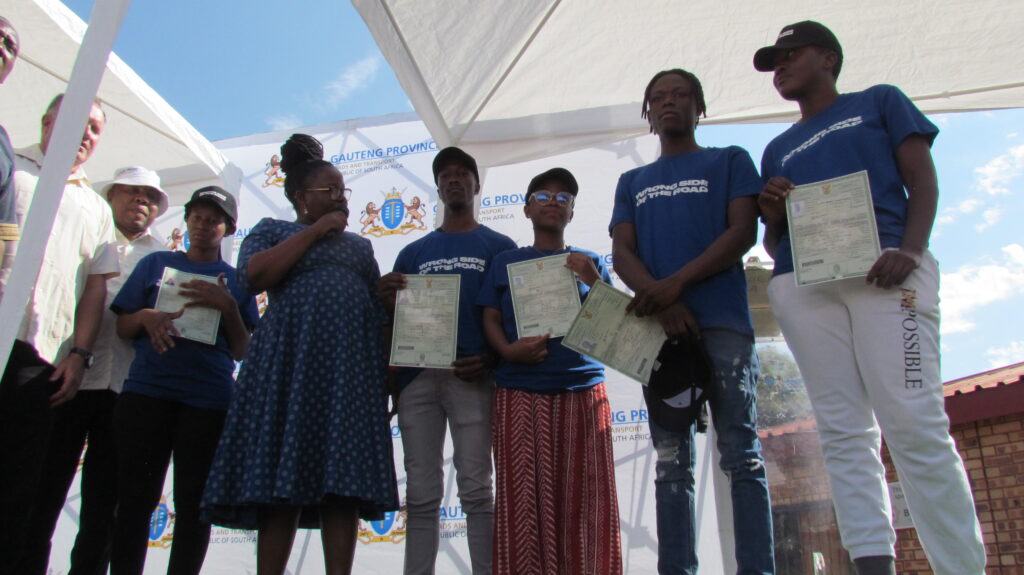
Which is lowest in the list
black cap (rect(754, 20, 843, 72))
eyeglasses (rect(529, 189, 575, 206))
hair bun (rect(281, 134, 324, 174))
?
eyeglasses (rect(529, 189, 575, 206))

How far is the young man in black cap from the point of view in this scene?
75.7 inches

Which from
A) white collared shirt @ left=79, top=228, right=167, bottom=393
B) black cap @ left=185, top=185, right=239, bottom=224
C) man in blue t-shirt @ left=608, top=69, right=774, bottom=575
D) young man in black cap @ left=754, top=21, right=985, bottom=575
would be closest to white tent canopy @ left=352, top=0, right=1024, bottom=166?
black cap @ left=185, top=185, right=239, bottom=224

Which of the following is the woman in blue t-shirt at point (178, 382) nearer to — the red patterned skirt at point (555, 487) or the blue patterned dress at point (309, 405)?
the blue patterned dress at point (309, 405)

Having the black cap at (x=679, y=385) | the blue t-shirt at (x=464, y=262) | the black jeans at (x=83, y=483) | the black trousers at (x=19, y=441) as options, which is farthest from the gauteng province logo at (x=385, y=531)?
the black cap at (x=679, y=385)

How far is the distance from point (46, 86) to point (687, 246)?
4.47 metres

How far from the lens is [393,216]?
6164 mm

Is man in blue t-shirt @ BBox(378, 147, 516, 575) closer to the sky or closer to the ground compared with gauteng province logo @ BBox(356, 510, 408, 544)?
closer to the sky

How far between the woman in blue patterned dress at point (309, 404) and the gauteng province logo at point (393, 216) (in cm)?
318

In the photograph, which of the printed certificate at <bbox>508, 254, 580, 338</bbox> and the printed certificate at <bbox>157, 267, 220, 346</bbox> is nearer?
the printed certificate at <bbox>508, 254, 580, 338</bbox>

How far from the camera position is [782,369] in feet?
13.6

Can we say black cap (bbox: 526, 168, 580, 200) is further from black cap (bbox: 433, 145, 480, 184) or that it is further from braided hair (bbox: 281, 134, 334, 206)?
braided hair (bbox: 281, 134, 334, 206)

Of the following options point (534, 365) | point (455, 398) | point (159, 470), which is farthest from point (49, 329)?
point (534, 365)

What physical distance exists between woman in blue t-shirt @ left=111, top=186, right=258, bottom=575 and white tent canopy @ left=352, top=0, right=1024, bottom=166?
1447mm

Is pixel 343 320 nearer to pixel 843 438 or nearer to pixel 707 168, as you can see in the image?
pixel 707 168
